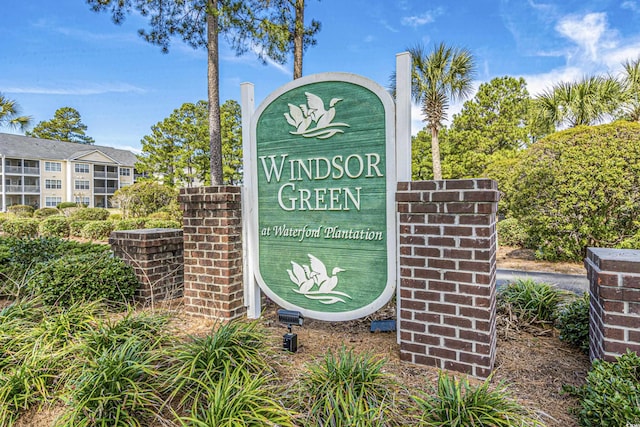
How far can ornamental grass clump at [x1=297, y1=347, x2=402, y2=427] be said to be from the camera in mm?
1985

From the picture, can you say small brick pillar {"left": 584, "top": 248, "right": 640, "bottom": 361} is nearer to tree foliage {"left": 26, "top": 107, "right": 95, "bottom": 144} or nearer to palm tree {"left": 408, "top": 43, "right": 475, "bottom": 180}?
palm tree {"left": 408, "top": 43, "right": 475, "bottom": 180}

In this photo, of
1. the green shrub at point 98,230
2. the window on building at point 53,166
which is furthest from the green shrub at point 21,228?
the window on building at point 53,166

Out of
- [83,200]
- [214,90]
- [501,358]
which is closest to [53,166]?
[83,200]

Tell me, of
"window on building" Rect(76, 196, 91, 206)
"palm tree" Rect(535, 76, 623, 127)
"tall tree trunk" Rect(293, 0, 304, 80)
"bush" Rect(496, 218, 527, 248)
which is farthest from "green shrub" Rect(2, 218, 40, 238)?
"window on building" Rect(76, 196, 91, 206)

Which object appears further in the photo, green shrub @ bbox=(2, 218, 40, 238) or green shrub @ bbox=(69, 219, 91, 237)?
green shrub @ bbox=(2, 218, 40, 238)

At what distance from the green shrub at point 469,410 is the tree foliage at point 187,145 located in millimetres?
21051

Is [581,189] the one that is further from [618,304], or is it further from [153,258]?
[153,258]

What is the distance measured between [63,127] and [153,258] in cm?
5855

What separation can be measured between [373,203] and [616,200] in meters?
7.37

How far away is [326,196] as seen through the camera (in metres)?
3.35

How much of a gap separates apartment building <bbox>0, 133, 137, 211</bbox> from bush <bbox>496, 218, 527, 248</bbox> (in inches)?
1331

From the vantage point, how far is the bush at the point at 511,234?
11.1 meters

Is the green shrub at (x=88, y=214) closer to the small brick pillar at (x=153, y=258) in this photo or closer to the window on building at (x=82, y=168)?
the small brick pillar at (x=153, y=258)

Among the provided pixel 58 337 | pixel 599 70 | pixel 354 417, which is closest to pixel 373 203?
pixel 354 417
